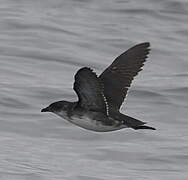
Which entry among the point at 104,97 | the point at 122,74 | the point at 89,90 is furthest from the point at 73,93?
the point at 89,90

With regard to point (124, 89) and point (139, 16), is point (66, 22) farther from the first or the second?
point (124, 89)

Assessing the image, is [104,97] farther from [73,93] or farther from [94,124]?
[73,93]

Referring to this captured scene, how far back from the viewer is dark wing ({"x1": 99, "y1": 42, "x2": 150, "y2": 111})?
9.44 metres

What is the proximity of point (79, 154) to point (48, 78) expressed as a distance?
2861 mm

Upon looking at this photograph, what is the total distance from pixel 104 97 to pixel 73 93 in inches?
185

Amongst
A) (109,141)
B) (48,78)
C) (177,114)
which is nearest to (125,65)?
(109,141)

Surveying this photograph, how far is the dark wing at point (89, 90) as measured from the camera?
8359mm

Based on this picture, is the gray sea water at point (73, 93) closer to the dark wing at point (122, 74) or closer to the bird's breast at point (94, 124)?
the dark wing at point (122, 74)

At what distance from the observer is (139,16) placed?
1812 centimetres

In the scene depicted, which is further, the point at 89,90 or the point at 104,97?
the point at 104,97

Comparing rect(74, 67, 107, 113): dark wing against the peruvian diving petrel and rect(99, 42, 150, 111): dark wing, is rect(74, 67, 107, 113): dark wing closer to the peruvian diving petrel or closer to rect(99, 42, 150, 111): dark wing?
the peruvian diving petrel

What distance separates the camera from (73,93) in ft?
44.2

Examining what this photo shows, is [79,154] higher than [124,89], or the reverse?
[124,89]

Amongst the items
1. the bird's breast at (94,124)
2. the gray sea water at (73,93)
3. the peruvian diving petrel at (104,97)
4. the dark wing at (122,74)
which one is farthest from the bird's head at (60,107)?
the gray sea water at (73,93)
